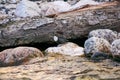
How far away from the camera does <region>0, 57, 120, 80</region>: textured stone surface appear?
498 cm

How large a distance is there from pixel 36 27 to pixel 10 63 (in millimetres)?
1269

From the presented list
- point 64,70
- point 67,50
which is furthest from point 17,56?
point 64,70

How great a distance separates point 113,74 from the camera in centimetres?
502

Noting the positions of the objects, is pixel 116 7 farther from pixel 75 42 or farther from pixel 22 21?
pixel 22 21

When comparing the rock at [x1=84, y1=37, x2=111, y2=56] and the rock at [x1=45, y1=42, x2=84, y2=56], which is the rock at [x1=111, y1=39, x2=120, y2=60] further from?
the rock at [x1=45, y1=42, x2=84, y2=56]

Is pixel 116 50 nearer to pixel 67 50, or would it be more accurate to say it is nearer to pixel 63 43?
pixel 67 50

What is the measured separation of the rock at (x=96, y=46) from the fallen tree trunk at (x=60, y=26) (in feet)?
2.95

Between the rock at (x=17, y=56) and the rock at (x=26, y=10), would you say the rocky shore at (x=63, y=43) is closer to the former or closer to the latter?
the rock at (x=17, y=56)

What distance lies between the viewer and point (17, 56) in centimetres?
620

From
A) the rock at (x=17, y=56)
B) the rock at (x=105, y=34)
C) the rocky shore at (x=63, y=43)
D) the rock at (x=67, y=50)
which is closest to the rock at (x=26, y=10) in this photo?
the rocky shore at (x=63, y=43)

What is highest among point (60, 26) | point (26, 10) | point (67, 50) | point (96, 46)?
point (26, 10)

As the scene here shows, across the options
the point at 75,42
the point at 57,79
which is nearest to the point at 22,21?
the point at 75,42

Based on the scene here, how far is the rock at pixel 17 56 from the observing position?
6.15m

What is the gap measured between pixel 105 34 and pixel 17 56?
187 centimetres
